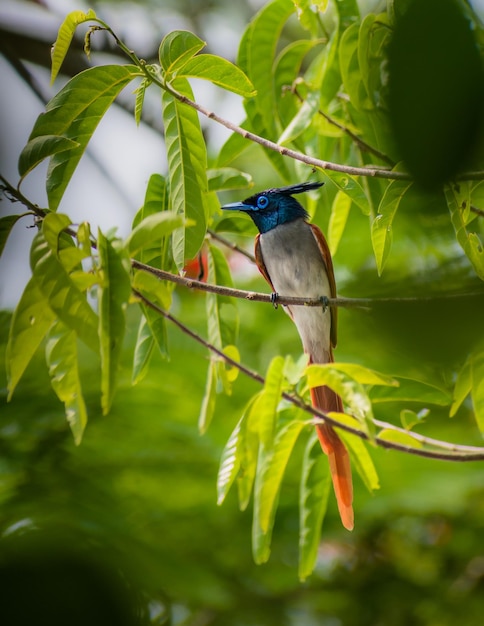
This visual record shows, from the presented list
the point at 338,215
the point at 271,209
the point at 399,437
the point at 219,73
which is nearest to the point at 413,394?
the point at 399,437

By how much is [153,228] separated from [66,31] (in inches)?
21.8

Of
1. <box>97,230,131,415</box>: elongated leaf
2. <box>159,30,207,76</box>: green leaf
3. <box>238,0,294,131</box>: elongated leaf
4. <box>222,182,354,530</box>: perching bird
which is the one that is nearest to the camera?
<box>97,230,131,415</box>: elongated leaf

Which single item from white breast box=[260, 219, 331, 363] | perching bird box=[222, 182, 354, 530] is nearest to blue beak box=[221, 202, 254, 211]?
perching bird box=[222, 182, 354, 530]

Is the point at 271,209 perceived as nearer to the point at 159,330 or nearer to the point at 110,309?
the point at 159,330

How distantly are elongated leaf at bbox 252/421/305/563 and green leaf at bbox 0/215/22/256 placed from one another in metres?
0.76

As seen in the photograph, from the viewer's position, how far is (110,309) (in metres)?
1.15

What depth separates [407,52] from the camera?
0.52 metres

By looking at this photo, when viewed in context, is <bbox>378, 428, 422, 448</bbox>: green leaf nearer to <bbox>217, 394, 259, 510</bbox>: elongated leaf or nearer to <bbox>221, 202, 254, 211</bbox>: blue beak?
<bbox>217, 394, 259, 510</bbox>: elongated leaf

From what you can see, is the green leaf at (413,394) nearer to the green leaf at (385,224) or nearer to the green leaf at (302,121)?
the green leaf at (385,224)

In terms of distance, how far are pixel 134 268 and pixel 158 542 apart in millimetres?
1606

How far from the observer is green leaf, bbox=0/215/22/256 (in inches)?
45.1

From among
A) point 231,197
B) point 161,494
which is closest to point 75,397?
point 161,494

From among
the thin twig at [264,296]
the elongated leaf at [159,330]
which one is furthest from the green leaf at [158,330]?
the thin twig at [264,296]

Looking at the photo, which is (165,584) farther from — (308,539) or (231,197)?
(231,197)
